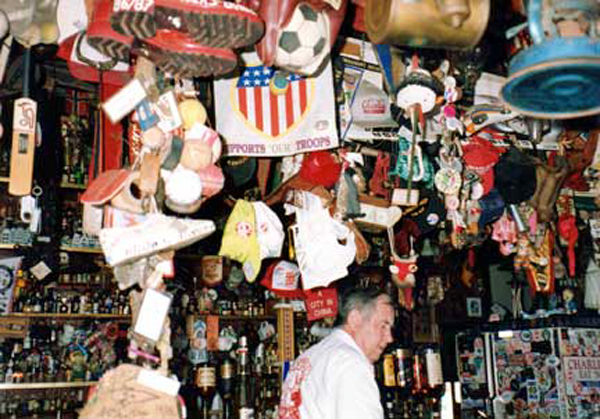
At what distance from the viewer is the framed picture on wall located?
318 inches

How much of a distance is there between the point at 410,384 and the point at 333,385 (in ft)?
13.5

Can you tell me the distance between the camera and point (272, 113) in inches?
120

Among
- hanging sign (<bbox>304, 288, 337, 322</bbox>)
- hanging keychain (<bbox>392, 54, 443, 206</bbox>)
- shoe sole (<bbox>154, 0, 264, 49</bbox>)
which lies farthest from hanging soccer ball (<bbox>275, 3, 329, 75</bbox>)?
hanging sign (<bbox>304, 288, 337, 322</bbox>)

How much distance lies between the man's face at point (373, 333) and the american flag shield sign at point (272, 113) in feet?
2.70

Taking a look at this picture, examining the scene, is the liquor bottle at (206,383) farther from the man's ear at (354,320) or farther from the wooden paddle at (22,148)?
the wooden paddle at (22,148)

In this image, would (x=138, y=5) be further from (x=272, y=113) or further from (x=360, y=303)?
(x=360, y=303)

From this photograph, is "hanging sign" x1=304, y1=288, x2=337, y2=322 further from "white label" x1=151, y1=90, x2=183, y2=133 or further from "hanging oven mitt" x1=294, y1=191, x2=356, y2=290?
"white label" x1=151, y1=90, x2=183, y2=133

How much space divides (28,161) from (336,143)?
1337 millimetres

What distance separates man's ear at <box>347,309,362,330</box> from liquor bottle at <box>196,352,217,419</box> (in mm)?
2599

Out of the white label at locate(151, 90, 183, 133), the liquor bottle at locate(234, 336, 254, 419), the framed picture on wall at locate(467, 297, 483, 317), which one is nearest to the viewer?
the white label at locate(151, 90, 183, 133)

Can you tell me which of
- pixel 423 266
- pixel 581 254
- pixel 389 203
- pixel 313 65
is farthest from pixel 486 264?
pixel 313 65

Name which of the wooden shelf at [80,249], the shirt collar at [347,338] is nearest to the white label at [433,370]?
the wooden shelf at [80,249]

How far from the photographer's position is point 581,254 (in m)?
6.16

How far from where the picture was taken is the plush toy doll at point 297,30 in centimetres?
221
